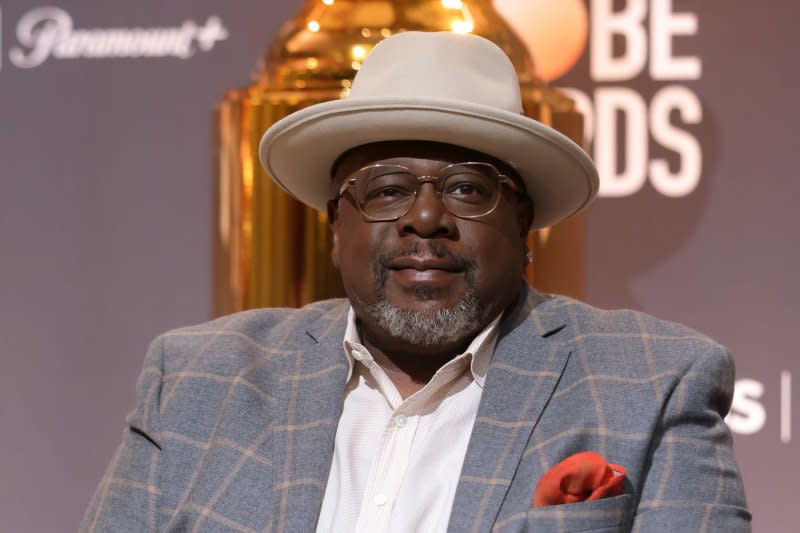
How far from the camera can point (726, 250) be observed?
298 centimetres

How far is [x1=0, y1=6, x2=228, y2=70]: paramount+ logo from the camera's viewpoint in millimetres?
3258

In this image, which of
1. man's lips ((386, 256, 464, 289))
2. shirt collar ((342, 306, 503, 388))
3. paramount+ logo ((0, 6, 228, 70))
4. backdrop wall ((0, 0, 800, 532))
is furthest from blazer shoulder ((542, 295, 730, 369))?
paramount+ logo ((0, 6, 228, 70))

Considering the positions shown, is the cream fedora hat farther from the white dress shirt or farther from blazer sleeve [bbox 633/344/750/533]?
blazer sleeve [bbox 633/344/750/533]

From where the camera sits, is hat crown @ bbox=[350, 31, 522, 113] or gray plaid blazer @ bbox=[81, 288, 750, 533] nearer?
gray plaid blazer @ bbox=[81, 288, 750, 533]

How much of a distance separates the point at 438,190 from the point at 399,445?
40 cm

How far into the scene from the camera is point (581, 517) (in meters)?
1.77

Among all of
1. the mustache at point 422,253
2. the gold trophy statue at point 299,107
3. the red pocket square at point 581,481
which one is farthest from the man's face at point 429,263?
the gold trophy statue at point 299,107

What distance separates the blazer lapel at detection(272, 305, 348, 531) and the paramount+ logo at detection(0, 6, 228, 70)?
1.30m

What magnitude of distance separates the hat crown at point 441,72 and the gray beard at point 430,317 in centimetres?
28

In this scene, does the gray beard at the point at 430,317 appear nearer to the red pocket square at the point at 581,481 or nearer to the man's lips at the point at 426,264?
the man's lips at the point at 426,264

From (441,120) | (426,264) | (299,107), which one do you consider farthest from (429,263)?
(299,107)

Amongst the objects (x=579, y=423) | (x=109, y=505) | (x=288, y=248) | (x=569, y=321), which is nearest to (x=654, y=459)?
(x=579, y=423)

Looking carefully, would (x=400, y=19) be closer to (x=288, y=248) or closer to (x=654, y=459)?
(x=288, y=248)

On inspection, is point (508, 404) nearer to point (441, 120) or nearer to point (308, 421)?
point (308, 421)
